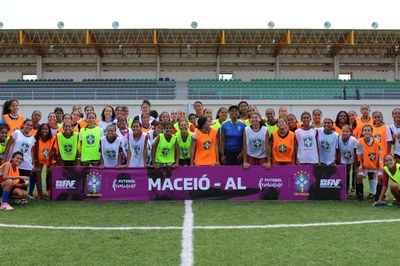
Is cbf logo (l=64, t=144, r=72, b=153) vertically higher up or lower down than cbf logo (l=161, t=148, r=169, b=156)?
higher up

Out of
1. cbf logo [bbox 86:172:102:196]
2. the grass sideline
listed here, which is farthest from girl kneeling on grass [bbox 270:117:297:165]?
cbf logo [bbox 86:172:102:196]

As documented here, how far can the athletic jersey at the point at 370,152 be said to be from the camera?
24.0ft

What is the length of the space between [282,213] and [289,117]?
2630 mm

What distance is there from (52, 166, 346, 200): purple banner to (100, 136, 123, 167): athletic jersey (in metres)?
0.30

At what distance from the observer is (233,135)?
7.50 meters

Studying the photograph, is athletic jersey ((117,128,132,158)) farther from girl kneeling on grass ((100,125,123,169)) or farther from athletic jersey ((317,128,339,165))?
athletic jersey ((317,128,339,165))

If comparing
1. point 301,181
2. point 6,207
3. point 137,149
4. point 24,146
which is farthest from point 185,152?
point 6,207

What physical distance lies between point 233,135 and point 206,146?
0.56 meters

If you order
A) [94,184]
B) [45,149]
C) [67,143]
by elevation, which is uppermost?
[67,143]

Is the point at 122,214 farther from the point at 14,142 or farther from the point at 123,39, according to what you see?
the point at 123,39

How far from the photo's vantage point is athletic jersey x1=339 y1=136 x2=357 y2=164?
750 centimetres

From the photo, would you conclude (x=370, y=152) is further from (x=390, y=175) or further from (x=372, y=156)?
(x=390, y=175)

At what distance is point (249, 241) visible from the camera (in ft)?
15.0

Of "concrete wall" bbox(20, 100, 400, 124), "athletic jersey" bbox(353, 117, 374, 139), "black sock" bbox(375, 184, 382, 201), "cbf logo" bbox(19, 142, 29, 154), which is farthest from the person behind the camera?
"concrete wall" bbox(20, 100, 400, 124)
